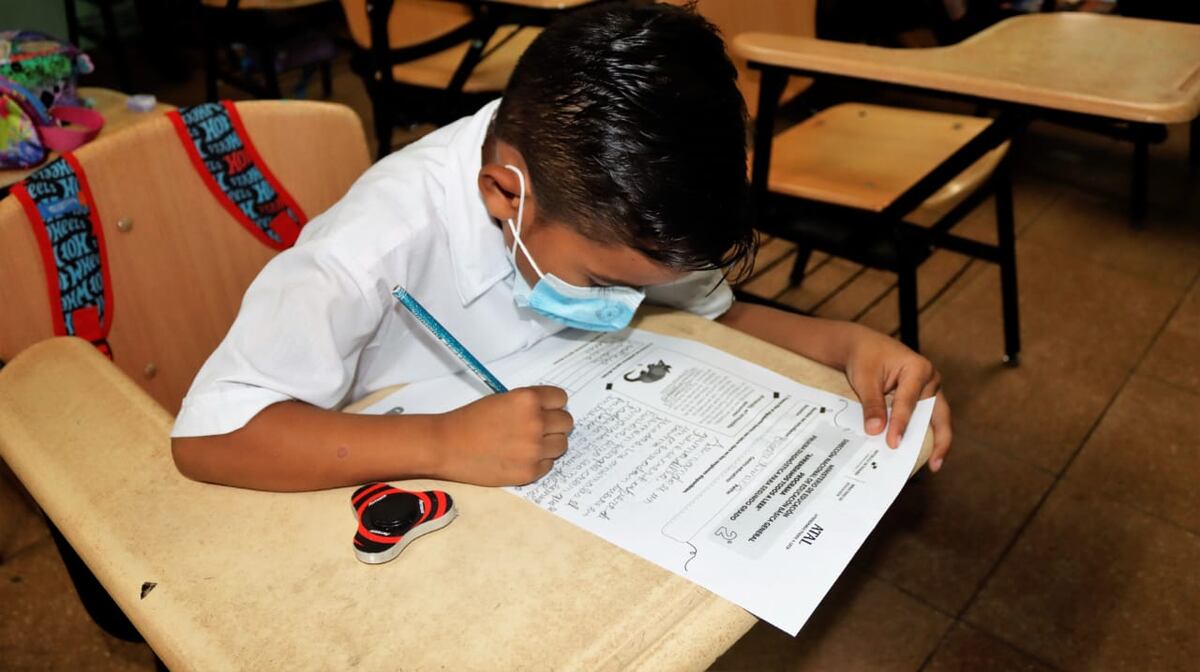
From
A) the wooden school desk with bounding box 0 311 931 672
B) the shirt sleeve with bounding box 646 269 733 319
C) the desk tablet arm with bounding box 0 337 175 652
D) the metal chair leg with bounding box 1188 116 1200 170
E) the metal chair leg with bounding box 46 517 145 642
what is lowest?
the metal chair leg with bounding box 1188 116 1200 170

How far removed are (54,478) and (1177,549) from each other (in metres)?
1.67

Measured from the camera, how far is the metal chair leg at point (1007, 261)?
1739mm

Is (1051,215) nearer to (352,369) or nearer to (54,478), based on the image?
(352,369)

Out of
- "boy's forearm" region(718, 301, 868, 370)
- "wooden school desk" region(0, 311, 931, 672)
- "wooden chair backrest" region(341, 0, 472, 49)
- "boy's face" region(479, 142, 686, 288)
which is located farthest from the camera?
"wooden chair backrest" region(341, 0, 472, 49)

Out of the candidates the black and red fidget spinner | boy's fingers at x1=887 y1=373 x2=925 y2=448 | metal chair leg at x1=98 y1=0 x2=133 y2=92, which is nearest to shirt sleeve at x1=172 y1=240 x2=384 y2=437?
the black and red fidget spinner

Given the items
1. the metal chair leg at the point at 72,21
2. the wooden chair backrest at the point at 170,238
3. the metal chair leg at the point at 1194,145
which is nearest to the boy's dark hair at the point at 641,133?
the wooden chair backrest at the point at 170,238

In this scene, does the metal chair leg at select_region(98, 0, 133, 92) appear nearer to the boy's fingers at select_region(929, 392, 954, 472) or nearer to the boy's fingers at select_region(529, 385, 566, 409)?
the boy's fingers at select_region(529, 385, 566, 409)

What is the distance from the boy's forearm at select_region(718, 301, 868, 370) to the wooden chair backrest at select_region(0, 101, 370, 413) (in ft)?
1.69

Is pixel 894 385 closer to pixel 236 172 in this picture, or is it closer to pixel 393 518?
pixel 393 518

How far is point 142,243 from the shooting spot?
90cm

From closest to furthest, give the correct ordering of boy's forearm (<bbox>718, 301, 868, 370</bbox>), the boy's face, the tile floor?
the boy's face → boy's forearm (<bbox>718, 301, 868, 370</bbox>) → the tile floor

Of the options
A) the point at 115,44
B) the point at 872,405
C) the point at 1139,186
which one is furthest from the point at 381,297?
the point at 115,44

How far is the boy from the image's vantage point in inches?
26.4

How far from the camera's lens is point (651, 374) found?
820 millimetres
